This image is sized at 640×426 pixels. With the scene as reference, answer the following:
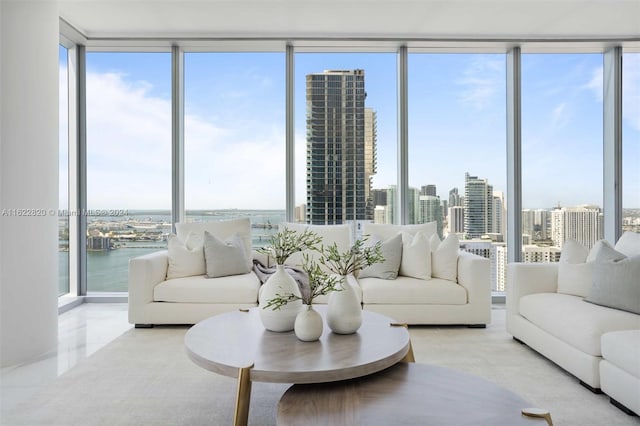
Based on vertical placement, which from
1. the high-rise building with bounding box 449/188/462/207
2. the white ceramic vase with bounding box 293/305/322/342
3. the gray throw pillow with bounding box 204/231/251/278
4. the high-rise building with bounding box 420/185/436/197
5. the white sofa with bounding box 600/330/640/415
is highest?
the high-rise building with bounding box 420/185/436/197

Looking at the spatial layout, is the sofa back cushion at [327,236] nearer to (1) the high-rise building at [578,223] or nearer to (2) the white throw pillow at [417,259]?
(2) the white throw pillow at [417,259]

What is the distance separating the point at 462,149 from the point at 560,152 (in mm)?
1151

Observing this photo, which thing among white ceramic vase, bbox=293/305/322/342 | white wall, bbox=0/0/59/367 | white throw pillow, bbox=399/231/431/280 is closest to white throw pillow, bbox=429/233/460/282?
white throw pillow, bbox=399/231/431/280

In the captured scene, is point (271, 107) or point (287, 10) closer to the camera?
point (287, 10)

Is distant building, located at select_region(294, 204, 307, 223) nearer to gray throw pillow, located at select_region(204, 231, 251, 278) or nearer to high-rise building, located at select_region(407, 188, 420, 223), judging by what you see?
gray throw pillow, located at select_region(204, 231, 251, 278)

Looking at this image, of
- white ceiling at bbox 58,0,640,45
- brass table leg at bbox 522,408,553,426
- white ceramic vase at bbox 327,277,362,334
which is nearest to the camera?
brass table leg at bbox 522,408,553,426

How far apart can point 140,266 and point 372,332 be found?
7.75 ft

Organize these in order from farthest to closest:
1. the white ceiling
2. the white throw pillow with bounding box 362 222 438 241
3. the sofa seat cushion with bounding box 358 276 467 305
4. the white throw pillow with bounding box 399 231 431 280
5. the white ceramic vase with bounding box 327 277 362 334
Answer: the white throw pillow with bounding box 362 222 438 241, the white ceiling, the white throw pillow with bounding box 399 231 431 280, the sofa seat cushion with bounding box 358 276 467 305, the white ceramic vase with bounding box 327 277 362 334

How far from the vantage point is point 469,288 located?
3.63m

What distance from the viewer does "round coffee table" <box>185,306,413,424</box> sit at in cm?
168

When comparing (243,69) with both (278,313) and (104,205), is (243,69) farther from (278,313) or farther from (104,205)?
(278,313)

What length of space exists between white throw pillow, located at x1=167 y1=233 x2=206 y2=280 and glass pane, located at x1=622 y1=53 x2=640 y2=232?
184 inches

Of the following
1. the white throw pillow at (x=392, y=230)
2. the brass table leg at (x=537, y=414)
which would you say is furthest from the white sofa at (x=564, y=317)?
the white throw pillow at (x=392, y=230)

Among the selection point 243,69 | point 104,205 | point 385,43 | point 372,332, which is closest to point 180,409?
point 372,332
